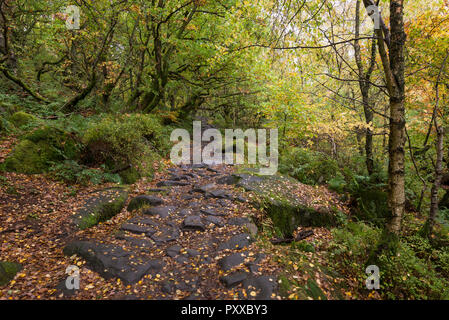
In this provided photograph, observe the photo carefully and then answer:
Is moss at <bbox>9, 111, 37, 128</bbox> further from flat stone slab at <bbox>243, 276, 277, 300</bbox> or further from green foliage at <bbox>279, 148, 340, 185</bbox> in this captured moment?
green foliage at <bbox>279, 148, 340, 185</bbox>

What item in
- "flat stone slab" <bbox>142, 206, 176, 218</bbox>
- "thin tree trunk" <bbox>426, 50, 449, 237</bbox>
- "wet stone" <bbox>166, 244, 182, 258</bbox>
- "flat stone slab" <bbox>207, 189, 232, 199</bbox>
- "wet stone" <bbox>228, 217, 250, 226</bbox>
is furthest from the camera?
"flat stone slab" <bbox>207, 189, 232, 199</bbox>

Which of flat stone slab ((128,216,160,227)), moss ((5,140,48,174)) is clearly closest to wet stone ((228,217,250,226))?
flat stone slab ((128,216,160,227))

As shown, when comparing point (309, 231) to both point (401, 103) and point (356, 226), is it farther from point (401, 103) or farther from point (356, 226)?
point (401, 103)

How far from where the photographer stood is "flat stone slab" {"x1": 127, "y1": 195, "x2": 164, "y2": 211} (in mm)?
5641

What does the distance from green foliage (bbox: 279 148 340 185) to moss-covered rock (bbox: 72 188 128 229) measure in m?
5.92

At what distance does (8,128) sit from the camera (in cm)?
671

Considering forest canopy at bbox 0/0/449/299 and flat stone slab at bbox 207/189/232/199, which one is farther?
flat stone slab at bbox 207/189/232/199

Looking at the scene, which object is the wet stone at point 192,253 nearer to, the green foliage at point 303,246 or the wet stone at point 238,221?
the wet stone at point 238,221

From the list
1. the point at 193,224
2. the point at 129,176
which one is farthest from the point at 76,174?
the point at 193,224

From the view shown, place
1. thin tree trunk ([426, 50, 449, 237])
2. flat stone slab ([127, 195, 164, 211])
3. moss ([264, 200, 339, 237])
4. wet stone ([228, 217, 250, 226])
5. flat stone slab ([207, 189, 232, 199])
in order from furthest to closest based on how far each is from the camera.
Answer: flat stone slab ([207, 189, 232, 199]), moss ([264, 200, 339, 237]), flat stone slab ([127, 195, 164, 211]), wet stone ([228, 217, 250, 226]), thin tree trunk ([426, 50, 449, 237])

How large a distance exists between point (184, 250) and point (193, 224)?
2.55 ft
